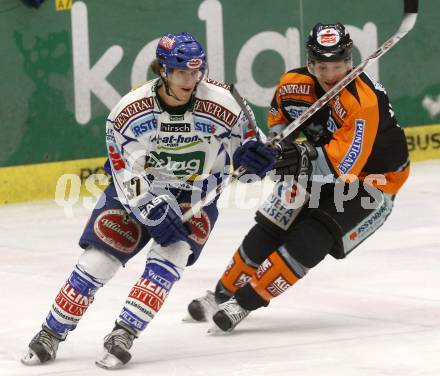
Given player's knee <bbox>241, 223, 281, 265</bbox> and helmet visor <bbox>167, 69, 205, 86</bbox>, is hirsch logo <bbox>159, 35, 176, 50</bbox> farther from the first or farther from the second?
player's knee <bbox>241, 223, 281, 265</bbox>

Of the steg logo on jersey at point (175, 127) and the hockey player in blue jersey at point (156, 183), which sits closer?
the hockey player in blue jersey at point (156, 183)

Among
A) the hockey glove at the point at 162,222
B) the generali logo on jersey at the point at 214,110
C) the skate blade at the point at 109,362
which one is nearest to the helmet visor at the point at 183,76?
the generali logo on jersey at the point at 214,110

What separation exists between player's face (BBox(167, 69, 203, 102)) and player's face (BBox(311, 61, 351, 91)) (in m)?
0.74

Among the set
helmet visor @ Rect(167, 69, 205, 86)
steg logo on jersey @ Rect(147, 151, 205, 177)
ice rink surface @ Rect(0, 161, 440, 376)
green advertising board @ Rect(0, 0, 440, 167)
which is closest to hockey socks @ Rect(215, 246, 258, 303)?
ice rink surface @ Rect(0, 161, 440, 376)

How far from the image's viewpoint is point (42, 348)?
17.4 feet

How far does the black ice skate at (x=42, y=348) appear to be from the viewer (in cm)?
529

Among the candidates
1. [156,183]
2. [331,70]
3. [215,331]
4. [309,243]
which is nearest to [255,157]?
[156,183]

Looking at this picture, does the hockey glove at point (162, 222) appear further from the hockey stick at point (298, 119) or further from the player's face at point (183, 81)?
the player's face at point (183, 81)

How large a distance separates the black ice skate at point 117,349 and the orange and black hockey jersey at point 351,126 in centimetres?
124

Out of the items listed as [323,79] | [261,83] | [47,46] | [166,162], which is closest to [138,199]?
[166,162]

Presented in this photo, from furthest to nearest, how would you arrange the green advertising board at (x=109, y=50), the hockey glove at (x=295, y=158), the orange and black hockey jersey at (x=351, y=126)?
1. the green advertising board at (x=109, y=50)
2. the orange and black hockey jersey at (x=351, y=126)
3. the hockey glove at (x=295, y=158)

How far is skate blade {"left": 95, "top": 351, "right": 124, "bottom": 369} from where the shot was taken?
5.19 metres

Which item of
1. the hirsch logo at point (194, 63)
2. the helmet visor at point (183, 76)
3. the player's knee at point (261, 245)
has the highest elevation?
the hirsch logo at point (194, 63)

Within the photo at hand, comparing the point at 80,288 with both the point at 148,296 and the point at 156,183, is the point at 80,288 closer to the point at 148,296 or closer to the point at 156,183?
the point at 148,296
